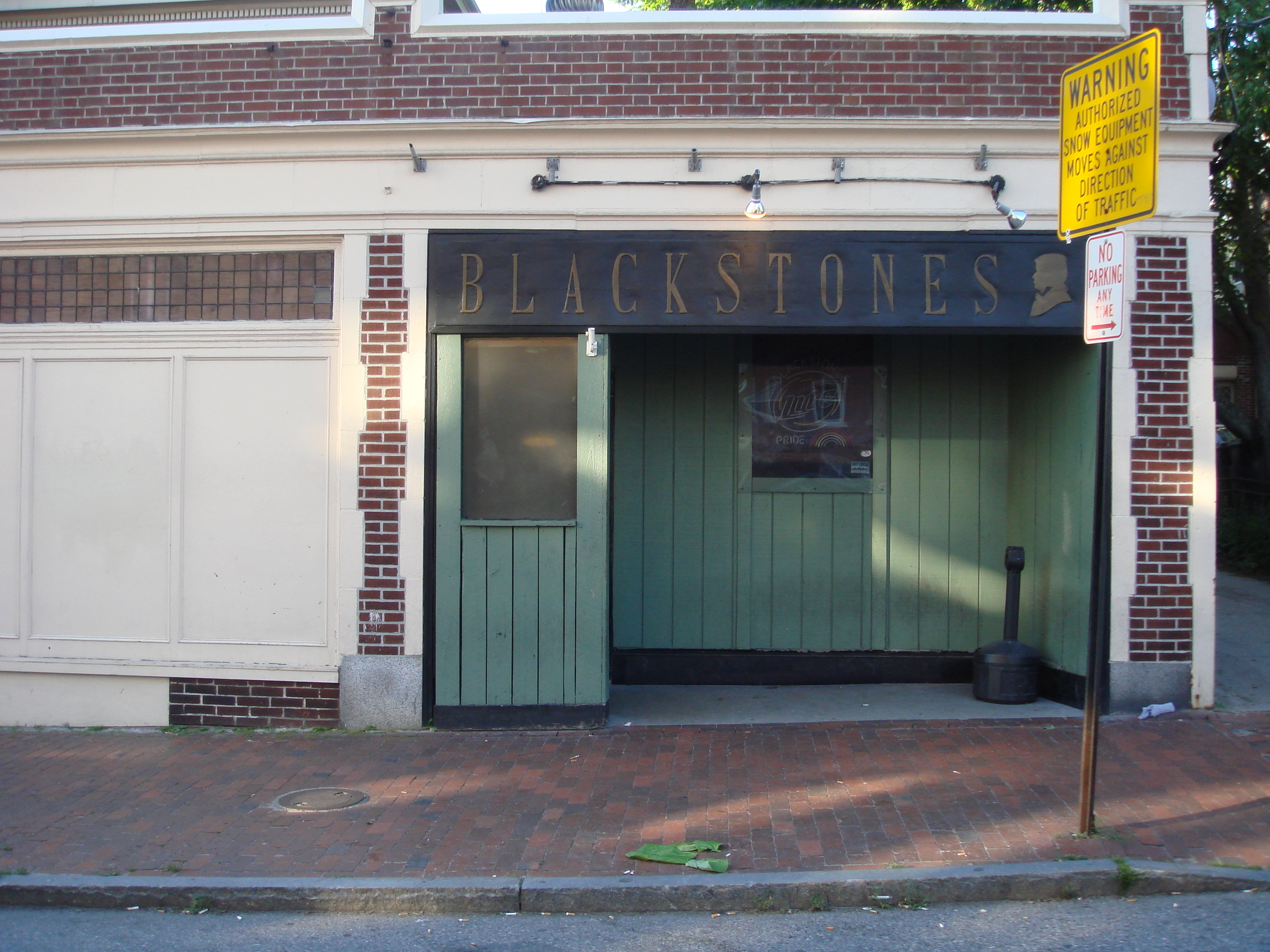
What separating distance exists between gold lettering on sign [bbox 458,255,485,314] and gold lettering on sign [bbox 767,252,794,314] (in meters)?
1.96

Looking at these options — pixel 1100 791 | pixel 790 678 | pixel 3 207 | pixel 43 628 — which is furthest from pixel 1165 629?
pixel 3 207

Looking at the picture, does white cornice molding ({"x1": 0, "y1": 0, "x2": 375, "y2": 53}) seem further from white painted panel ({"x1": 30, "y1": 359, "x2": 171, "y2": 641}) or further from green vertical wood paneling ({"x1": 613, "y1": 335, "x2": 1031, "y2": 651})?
green vertical wood paneling ({"x1": 613, "y1": 335, "x2": 1031, "y2": 651})

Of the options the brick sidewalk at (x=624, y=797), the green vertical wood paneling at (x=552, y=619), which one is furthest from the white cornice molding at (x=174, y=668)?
the green vertical wood paneling at (x=552, y=619)

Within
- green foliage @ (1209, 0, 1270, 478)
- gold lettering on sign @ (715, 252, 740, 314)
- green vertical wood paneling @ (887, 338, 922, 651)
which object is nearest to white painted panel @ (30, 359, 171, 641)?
gold lettering on sign @ (715, 252, 740, 314)

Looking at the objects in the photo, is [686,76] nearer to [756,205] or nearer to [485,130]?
[756,205]

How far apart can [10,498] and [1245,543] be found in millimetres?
13811

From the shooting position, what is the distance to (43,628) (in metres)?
7.37

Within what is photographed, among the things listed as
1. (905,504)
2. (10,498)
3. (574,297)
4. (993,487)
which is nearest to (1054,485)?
(993,487)

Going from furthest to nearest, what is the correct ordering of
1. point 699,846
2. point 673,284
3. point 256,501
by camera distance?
point 256,501 < point 673,284 < point 699,846

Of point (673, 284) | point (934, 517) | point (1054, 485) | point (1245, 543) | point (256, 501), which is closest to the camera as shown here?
point (673, 284)

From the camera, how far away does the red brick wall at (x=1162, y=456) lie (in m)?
6.94

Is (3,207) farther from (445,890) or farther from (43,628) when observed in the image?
(445,890)

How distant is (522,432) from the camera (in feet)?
23.2

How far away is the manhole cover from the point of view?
5586 mm
